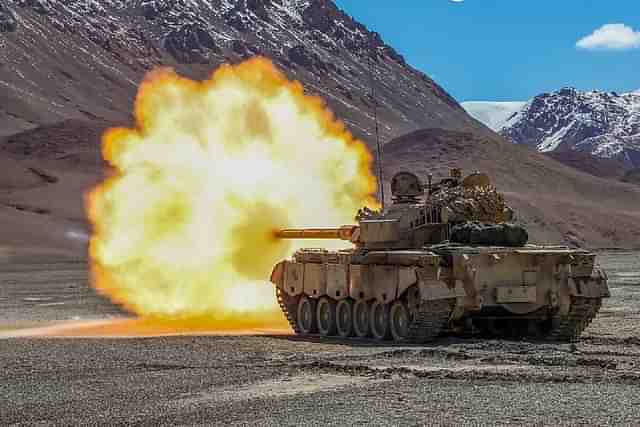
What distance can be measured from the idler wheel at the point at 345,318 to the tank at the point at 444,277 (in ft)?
0.07

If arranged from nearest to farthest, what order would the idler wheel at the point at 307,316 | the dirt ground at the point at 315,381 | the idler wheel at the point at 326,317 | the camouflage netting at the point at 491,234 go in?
the dirt ground at the point at 315,381, the camouflage netting at the point at 491,234, the idler wheel at the point at 326,317, the idler wheel at the point at 307,316

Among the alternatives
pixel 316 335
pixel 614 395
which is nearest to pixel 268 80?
pixel 316 335

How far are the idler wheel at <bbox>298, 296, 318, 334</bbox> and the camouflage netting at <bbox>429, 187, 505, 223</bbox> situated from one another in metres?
3.88

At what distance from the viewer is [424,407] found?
14703mm

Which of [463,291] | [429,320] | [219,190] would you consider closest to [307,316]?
[429,320]

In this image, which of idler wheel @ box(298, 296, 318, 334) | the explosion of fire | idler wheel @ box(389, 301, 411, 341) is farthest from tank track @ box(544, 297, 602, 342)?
the explosion of fire

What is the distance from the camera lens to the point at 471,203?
25.8 m

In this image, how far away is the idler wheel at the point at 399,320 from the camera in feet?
77.7

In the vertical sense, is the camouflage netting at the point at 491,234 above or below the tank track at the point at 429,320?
above

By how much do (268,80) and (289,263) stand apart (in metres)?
9.45

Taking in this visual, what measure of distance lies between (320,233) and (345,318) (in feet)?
12.2

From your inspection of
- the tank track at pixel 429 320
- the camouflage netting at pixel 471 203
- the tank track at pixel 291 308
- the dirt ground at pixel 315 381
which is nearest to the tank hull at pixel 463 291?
the tank track at pixel 429 320

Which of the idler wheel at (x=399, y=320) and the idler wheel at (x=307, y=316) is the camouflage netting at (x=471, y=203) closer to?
the idler wheel at (x=399, y=320)

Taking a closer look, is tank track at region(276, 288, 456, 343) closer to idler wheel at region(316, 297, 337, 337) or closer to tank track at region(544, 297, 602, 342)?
tank track at region(544, 297, 602, 342)
